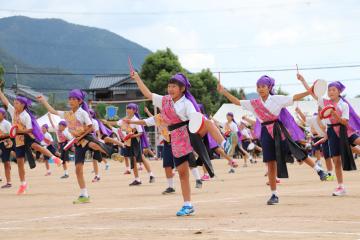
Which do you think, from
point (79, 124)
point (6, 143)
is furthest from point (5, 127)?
point (79, 124)

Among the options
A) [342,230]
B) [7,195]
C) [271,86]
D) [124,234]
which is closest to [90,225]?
[124,234]

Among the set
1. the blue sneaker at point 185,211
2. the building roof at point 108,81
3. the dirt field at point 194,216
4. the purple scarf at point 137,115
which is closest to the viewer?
the dirt field at point 194,216

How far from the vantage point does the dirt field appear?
8.17 metres

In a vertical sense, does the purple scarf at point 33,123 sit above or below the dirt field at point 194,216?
above

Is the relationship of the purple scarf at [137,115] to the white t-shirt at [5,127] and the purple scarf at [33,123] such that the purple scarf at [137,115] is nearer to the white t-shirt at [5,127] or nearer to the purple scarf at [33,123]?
the white t-shirt at [5,127]

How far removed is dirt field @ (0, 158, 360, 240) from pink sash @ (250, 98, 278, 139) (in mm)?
1244

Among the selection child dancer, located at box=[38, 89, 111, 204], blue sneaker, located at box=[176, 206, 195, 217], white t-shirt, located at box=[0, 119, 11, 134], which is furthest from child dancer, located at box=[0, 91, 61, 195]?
blue sneaker, located at box=[176, 206, 195, 217]

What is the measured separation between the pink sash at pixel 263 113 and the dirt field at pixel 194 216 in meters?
1.24

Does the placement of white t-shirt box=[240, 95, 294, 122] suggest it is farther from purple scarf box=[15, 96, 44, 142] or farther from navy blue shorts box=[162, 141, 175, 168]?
purple scarf box=[15, 96, 44, 142]

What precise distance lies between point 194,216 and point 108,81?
240ft

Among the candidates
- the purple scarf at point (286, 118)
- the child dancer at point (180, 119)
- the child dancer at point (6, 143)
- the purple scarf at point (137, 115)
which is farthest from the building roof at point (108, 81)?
the child dancer at point (180, 119)

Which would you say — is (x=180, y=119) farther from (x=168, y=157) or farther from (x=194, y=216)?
(x=168, y=157)

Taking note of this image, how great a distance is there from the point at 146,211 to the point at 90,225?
1.97 metres

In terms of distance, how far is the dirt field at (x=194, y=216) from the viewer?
8172 mm
